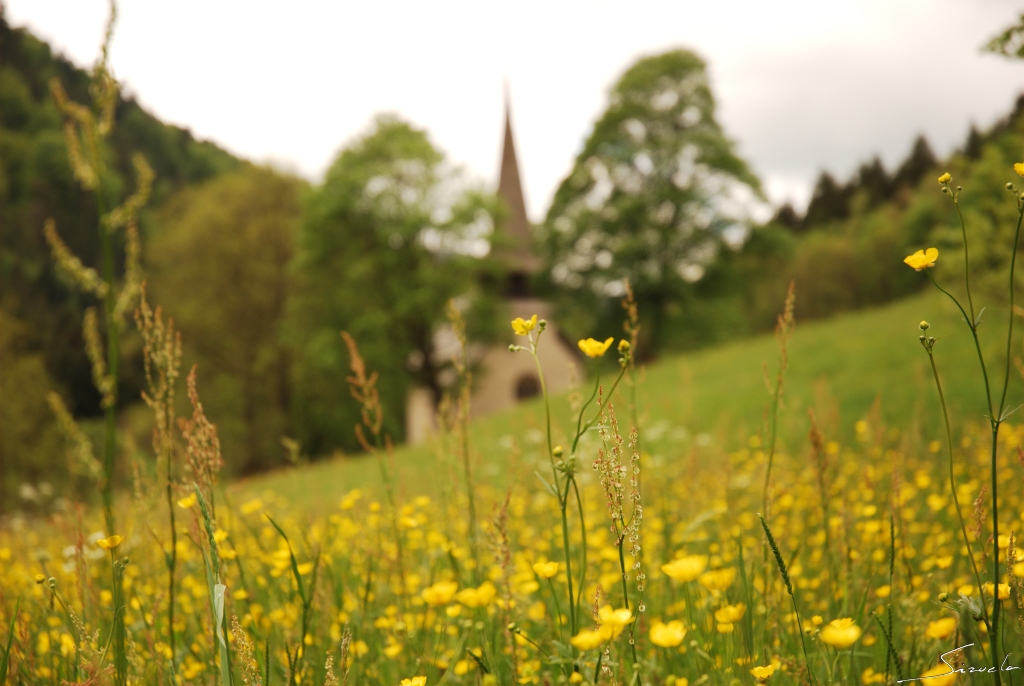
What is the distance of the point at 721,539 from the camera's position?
9.28 ft

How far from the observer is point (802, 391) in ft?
34.9

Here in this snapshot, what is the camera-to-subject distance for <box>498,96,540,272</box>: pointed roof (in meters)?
23.4

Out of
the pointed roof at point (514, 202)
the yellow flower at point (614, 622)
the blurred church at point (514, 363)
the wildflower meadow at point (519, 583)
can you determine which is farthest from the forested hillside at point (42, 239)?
the yellow flower at point (614, 622)

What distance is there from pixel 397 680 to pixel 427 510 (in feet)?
9.48

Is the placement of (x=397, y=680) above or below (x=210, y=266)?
below

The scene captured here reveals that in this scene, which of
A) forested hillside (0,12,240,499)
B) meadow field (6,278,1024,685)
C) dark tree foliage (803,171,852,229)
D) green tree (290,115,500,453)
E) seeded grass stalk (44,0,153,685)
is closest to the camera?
meadow field (6,278,1024,685)

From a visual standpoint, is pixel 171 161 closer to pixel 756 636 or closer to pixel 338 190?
pixel 338 190

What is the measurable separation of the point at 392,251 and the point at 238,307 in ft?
19.2

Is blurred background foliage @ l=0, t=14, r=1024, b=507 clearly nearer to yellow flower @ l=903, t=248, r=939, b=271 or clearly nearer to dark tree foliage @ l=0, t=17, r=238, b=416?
dark tree foliage @ l=0, t=17, r=238, b=416

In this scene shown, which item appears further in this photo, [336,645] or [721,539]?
[721,539]

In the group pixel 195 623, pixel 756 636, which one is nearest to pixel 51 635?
pixel 195 623

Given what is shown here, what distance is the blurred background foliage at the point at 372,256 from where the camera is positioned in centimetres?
1928

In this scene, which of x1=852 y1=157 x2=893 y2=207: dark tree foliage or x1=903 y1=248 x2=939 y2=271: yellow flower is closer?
x1=903 y1=248 x2=939 y2=271: yellow flower

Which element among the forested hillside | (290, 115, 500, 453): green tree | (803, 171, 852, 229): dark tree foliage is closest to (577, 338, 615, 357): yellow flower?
(290, 115, 500, 453): green tree
